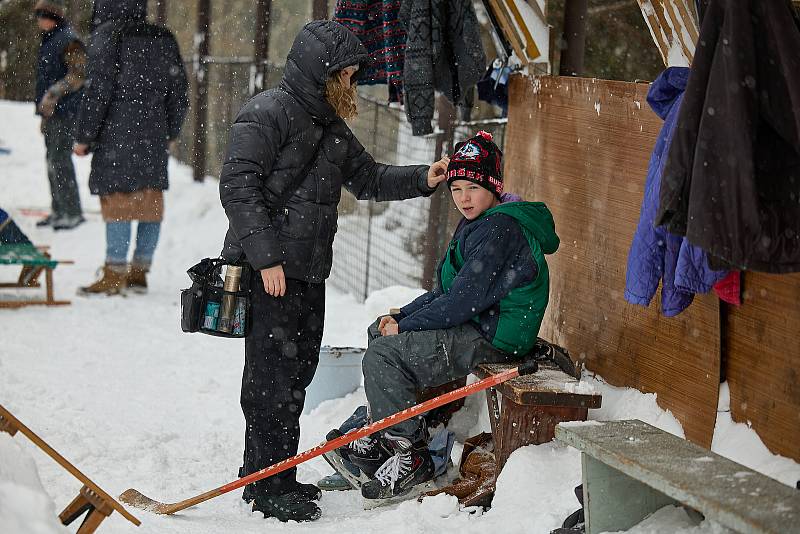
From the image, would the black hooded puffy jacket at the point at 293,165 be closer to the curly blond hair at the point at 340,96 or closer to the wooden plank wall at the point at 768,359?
the curly blond hair at the point at 340,96

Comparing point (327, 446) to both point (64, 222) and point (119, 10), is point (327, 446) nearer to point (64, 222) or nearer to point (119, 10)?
point (119, 10)

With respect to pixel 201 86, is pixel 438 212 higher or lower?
lower

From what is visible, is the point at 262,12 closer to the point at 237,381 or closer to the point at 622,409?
the point at 237,381

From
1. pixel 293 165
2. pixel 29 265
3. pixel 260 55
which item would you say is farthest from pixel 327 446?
pixel 260 55

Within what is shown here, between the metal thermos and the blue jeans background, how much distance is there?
13.8 feet

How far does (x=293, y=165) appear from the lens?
154 inches

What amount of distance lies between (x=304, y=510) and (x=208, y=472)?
78 cm

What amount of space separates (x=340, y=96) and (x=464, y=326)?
1074 mm

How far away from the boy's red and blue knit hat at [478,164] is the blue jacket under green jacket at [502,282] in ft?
0.46

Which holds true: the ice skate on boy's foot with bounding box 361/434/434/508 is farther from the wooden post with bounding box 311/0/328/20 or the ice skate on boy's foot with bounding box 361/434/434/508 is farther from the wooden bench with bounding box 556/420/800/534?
the wooden post with bounding box 311/0/328/20

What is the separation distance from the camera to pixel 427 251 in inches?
268

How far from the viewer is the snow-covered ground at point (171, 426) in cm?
347

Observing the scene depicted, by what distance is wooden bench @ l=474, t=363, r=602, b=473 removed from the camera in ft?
12.1

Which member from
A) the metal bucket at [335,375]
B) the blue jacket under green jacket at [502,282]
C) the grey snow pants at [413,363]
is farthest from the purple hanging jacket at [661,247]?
the metal bucket at [335,375]
